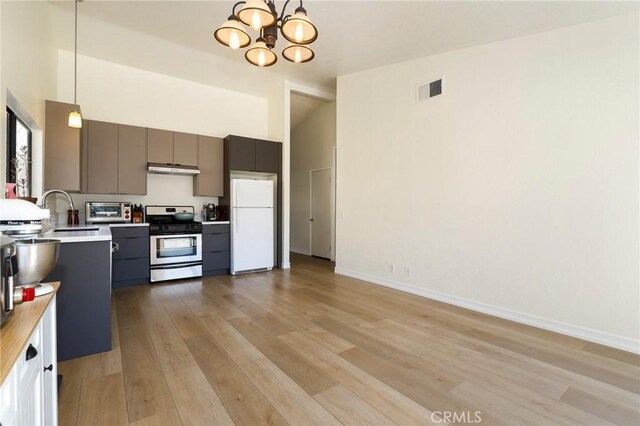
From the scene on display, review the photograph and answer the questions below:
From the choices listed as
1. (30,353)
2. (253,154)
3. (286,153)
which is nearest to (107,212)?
(253,154)

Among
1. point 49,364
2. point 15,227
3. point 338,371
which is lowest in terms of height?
point 338,371

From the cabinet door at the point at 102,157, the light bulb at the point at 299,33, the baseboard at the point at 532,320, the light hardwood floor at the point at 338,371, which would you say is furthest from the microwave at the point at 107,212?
the baseboard at the point at 532,320

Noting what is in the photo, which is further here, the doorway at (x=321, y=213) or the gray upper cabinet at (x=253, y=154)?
the doorway at (x=321, y=213)

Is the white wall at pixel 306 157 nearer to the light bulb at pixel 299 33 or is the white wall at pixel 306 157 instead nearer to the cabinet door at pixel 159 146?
the cabinet door at pixel 159 146

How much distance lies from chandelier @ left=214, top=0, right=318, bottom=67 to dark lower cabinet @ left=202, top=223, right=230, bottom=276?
3.03m

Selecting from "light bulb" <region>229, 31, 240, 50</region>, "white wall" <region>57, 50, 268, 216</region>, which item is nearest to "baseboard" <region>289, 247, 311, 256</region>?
"white wall" <region>57, 50, 268, 216</region>

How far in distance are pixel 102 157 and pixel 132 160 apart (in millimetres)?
364

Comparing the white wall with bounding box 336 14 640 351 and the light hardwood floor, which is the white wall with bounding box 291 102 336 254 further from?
the light hardwood floor

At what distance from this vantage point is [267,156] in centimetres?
538

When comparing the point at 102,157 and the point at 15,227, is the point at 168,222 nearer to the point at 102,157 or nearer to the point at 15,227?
the point at 102,157

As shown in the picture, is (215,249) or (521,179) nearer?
(521,179)

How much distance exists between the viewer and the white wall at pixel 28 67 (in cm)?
215

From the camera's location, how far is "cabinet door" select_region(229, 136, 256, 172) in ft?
16.7

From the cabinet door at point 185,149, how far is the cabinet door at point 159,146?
7 cm
